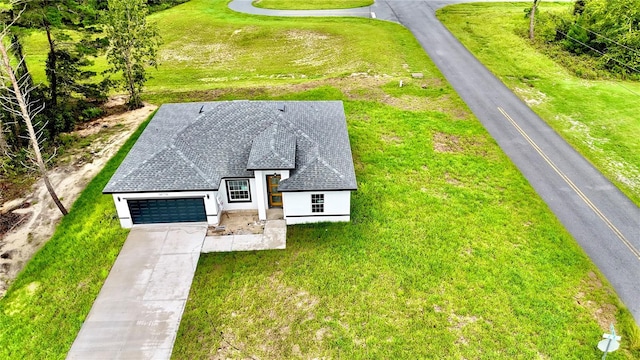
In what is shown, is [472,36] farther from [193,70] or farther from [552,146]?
[193,70]

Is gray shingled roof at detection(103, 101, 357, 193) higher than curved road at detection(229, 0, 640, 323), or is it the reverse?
gray shingled roof at detection(103, 101, 357, 193)

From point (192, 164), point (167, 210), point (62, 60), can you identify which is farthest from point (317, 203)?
point (62, 60)

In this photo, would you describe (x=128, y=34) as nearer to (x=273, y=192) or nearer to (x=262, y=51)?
(x=262, y=51)

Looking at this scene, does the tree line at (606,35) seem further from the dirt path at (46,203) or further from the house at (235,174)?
the dirt path at (46,203)

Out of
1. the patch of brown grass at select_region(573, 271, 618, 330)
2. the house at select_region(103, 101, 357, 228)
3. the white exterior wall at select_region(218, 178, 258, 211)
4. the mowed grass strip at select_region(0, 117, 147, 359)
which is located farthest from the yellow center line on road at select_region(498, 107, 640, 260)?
the mowed grass strip at select_region(0, 117, 147, 359)

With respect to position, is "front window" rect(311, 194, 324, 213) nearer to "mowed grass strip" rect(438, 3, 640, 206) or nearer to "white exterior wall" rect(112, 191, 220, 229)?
"white exterior wall" rect(112, 191, 220, 229)

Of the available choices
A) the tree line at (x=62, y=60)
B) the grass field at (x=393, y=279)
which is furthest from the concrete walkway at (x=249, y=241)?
the tree line at (x=62, y=60)

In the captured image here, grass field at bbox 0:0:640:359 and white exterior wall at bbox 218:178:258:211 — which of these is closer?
grass field at bbox 0:0:640:359
